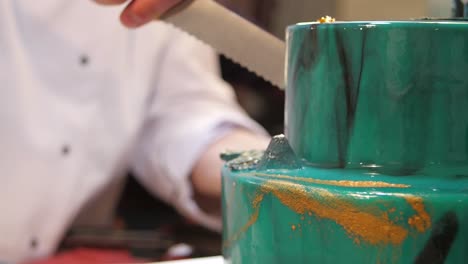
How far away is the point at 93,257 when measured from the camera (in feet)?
2.42

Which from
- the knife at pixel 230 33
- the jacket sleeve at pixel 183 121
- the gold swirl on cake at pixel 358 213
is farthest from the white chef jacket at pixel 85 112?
the gold swirl on cake at pixel 358 213

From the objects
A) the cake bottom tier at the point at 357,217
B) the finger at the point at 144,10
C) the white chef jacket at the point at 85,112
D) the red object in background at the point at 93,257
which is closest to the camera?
the cake bottom tier at the point at 357,217

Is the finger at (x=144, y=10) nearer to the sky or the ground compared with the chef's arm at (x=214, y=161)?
nearer to the sky

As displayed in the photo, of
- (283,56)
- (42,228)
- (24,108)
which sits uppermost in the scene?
(283,56)

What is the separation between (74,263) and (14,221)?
0.52 feet

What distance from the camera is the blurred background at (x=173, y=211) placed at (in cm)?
80

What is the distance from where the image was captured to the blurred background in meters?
0.80

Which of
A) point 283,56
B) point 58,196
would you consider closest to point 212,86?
point 58,196

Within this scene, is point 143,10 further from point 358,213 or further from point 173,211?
point 173,211

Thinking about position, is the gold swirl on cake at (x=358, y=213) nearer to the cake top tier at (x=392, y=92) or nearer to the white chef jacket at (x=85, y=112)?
the cake top tier at (x=392, y=92)

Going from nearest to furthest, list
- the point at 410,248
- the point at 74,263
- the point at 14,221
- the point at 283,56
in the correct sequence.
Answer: the point at 410,248, the point at 283,56, the point at 74,263, the point at 14,221

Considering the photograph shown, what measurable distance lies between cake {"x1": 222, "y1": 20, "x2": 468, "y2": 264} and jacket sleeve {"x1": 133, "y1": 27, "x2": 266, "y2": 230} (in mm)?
524

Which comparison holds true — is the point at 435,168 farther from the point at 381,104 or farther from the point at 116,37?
the point at 116,37

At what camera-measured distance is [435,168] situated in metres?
0.30
